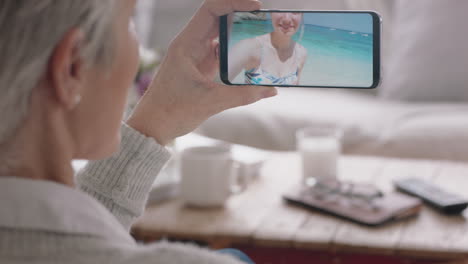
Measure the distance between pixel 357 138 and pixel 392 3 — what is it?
782 millimetres

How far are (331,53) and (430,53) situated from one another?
71.9 inches

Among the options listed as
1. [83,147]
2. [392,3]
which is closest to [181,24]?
[392,3]

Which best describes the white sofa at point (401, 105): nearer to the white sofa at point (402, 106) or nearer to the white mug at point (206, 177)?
the white sofa at point (402, 106)

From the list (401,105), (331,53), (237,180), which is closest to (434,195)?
(237,180)

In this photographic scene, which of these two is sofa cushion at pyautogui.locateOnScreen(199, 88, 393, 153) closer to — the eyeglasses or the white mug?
Answer: the eyeglasses

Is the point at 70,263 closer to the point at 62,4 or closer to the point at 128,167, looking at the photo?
the point at 62,4

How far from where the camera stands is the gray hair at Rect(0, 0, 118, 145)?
534mm

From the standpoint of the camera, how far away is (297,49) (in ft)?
3.41

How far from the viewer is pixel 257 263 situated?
136 cm

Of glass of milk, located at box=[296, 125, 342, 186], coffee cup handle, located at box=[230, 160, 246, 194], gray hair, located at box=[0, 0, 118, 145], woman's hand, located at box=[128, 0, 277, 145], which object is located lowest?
coffee cup handle, located at box=[230, 160, 246, 194]

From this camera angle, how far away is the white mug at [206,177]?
4.86 feet

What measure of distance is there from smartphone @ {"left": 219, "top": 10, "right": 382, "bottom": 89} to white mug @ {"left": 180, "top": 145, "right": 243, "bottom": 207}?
1.59ft

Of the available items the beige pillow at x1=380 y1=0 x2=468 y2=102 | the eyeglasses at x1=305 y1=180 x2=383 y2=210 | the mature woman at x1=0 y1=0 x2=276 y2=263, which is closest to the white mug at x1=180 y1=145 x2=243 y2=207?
the eyeglasses at x1=305 y1=180 x2=383 y2=210

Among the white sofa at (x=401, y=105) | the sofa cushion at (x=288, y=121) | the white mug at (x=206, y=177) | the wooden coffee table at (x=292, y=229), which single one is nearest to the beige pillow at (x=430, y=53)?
the white sofa at (x=401, y=105)
